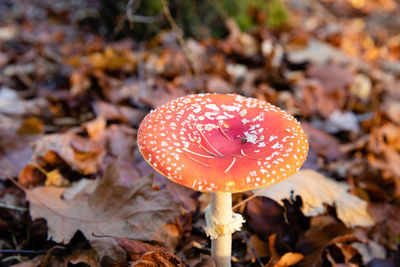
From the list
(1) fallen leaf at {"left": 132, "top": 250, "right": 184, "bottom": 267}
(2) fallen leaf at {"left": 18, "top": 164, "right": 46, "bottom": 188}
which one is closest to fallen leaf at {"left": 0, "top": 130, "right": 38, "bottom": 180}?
(2) fallen leaf at {"left": 18, "top": 164, "right": 46, "bottom": 188}

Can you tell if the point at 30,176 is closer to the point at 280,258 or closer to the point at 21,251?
the point at 21,251

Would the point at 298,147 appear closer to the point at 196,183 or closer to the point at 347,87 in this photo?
the point at 196,183

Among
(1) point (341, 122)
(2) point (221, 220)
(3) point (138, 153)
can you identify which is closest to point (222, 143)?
(2) point (221, 220)

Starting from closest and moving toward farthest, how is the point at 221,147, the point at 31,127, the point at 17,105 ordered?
the point at 221,147
the point at 31,127
the point at 17,105

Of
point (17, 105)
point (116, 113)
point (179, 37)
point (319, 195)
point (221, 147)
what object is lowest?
point (17, 105)

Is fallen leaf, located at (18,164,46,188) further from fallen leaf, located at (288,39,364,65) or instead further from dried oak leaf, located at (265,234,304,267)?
fallen leaf, located at (288,39,364,65)
